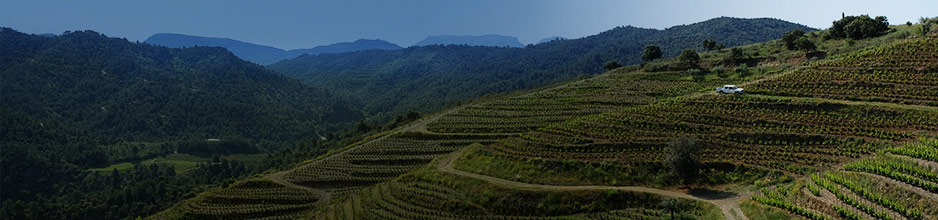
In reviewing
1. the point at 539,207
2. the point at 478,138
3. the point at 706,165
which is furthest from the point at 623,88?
the point at 539,207

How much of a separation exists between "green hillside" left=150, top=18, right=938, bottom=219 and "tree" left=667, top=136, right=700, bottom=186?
0.56 meters

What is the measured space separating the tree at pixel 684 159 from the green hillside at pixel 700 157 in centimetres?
56

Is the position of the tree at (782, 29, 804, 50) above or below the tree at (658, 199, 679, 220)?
above

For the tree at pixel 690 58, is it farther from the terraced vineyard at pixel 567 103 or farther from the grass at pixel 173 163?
the grass at pixel 173 163

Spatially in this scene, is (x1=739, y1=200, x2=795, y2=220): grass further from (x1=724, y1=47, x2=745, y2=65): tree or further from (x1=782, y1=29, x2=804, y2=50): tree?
(x1=782, y1=29, x2=804, y2=50): tree

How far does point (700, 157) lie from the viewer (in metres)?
51.9

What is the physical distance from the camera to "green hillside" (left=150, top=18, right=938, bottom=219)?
39.5 m

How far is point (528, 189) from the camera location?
169ft

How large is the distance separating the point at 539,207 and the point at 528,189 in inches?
111

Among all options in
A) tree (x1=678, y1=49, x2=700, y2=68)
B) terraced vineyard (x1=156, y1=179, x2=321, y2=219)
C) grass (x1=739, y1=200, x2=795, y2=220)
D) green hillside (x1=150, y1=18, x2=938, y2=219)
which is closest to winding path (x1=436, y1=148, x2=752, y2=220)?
green hillside (x1=150, y1=18, x2=938, y2=219)

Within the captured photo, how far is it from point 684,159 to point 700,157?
6684mm

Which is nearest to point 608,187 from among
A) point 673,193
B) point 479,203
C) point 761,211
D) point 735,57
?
point 673,193

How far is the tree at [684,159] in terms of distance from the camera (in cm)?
4678

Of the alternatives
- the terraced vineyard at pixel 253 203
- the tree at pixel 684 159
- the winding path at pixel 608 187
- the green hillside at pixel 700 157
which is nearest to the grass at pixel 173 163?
the terraced vineyard at pixel 253 203
